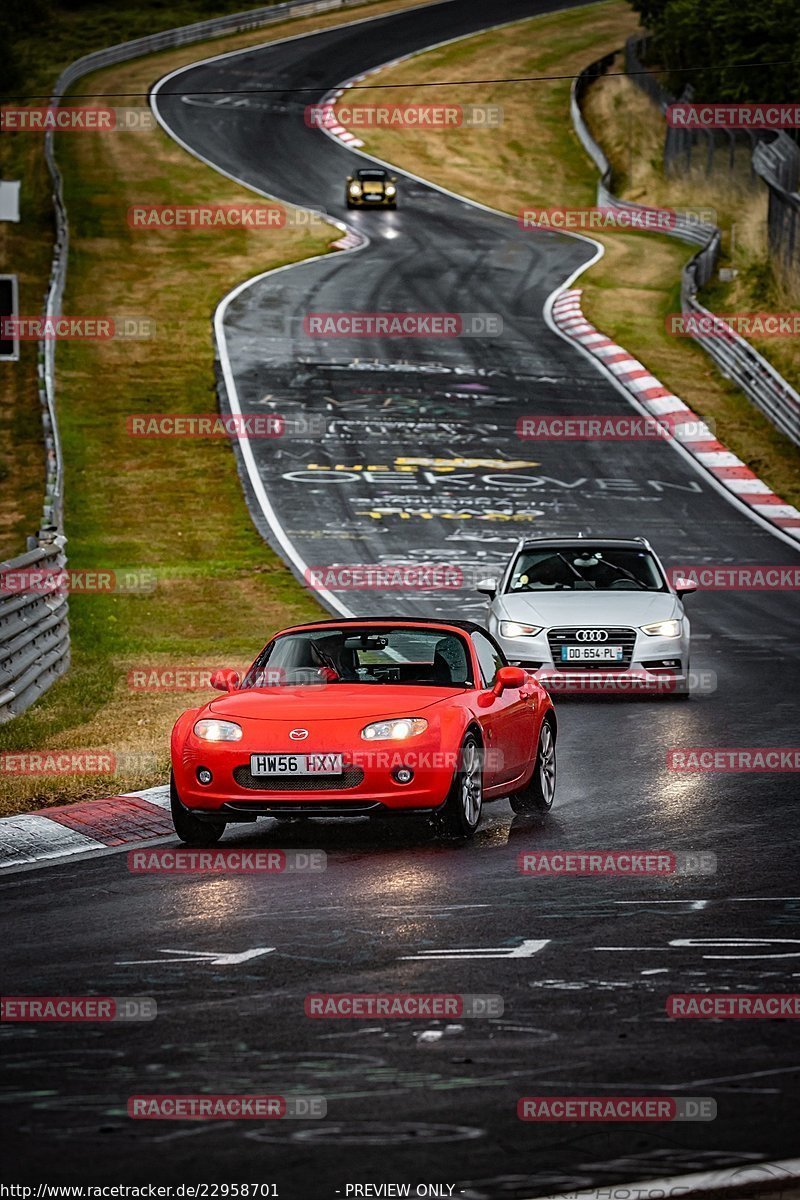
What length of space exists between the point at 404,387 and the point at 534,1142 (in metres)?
36.4

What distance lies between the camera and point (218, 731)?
36.3 feet

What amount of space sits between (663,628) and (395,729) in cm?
786

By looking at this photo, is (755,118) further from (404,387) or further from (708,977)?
(708,977)

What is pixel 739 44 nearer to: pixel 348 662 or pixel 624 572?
pixel 624 572

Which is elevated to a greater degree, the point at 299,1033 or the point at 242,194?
the point at 299,1033

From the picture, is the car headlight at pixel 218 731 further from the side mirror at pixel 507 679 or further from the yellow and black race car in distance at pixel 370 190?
the yellow and black race car in distance at pixel 370 190

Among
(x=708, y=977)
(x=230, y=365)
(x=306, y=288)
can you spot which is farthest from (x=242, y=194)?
(x=708, y=977)

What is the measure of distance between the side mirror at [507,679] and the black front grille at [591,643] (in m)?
6.13

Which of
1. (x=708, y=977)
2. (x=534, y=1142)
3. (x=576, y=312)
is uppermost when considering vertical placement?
(x=534, y=1142)

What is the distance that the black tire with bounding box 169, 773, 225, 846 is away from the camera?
11.0 meters

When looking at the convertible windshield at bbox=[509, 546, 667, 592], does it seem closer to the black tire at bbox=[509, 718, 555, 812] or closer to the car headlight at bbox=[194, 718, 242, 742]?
the black tire at bbox=[509, 718, 555, 812]

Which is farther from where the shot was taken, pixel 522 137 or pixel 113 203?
pixel 522 137

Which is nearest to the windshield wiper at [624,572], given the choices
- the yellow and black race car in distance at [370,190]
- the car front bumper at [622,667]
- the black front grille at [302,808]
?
the car front bumper at [622,667]

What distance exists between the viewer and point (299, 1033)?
6.64 meters
